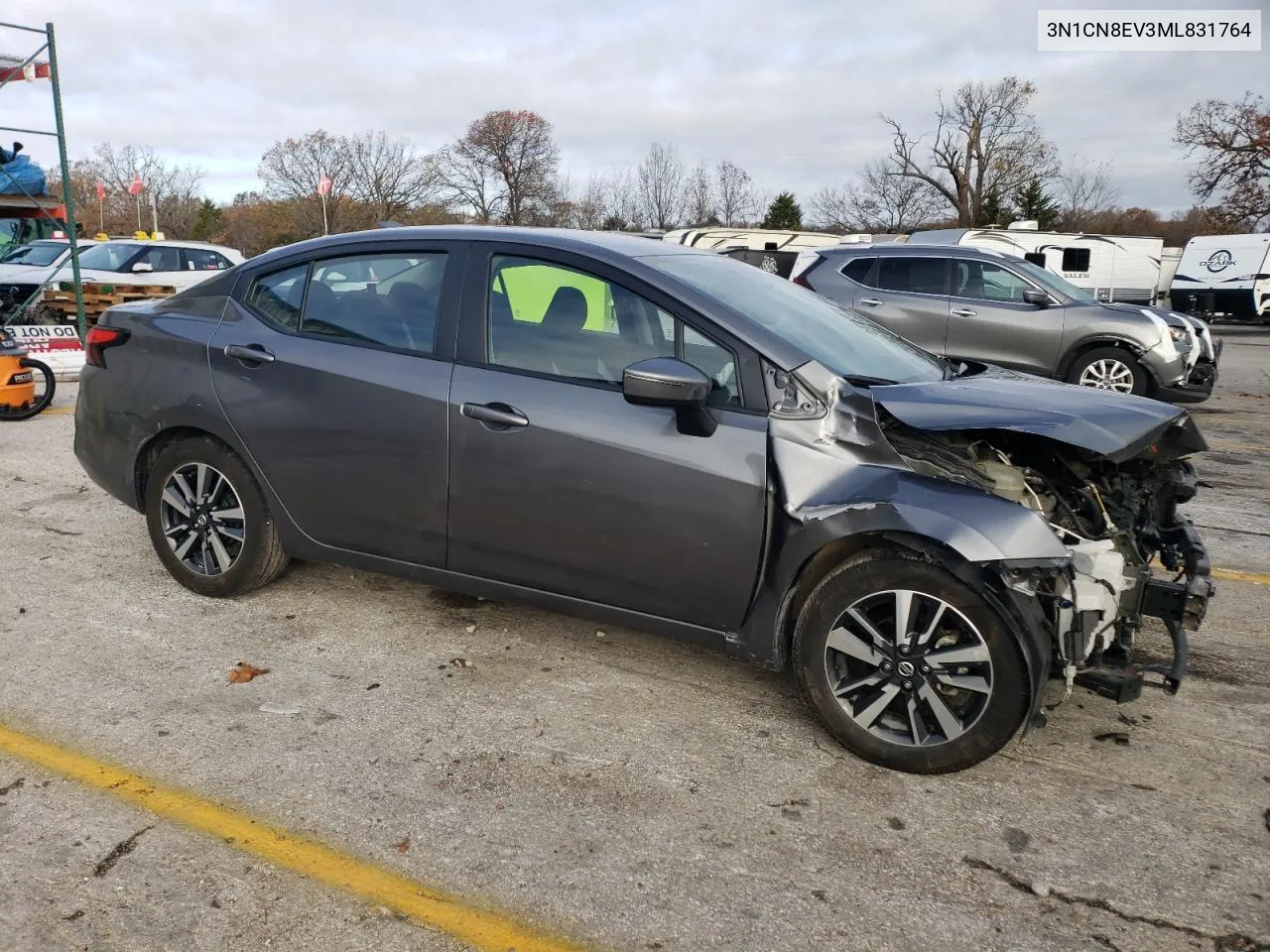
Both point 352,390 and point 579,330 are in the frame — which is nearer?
point 579,330

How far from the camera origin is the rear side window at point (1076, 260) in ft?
71.8

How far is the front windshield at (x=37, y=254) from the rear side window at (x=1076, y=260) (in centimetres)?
2075

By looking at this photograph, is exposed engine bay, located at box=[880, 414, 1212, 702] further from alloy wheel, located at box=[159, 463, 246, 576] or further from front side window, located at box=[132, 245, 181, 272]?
front side window, located at box=[132, 245, 181, 272]

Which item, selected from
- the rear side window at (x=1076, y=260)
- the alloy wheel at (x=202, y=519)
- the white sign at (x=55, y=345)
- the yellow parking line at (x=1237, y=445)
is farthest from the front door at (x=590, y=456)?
the rear side window at (x=1076, y=260)

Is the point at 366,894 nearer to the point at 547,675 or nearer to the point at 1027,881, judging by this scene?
the point at 547,675

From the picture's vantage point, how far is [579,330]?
3443 millimetres

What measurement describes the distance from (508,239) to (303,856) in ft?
7.45

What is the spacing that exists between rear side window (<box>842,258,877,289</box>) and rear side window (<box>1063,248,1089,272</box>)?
13.6 metres

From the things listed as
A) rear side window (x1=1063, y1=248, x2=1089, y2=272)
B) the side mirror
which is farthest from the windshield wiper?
rear side window (x1=1063, y1=248, x2=1089, y2=272)

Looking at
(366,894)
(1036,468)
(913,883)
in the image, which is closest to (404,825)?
(366,894)

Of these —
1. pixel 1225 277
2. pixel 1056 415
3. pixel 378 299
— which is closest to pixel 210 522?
pixel 378 299

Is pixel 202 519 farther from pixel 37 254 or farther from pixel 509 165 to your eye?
pixel 509 165

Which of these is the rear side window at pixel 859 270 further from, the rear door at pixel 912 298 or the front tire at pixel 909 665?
the front tire at pixel 909 665

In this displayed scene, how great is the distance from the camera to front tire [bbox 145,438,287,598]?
409 cm
